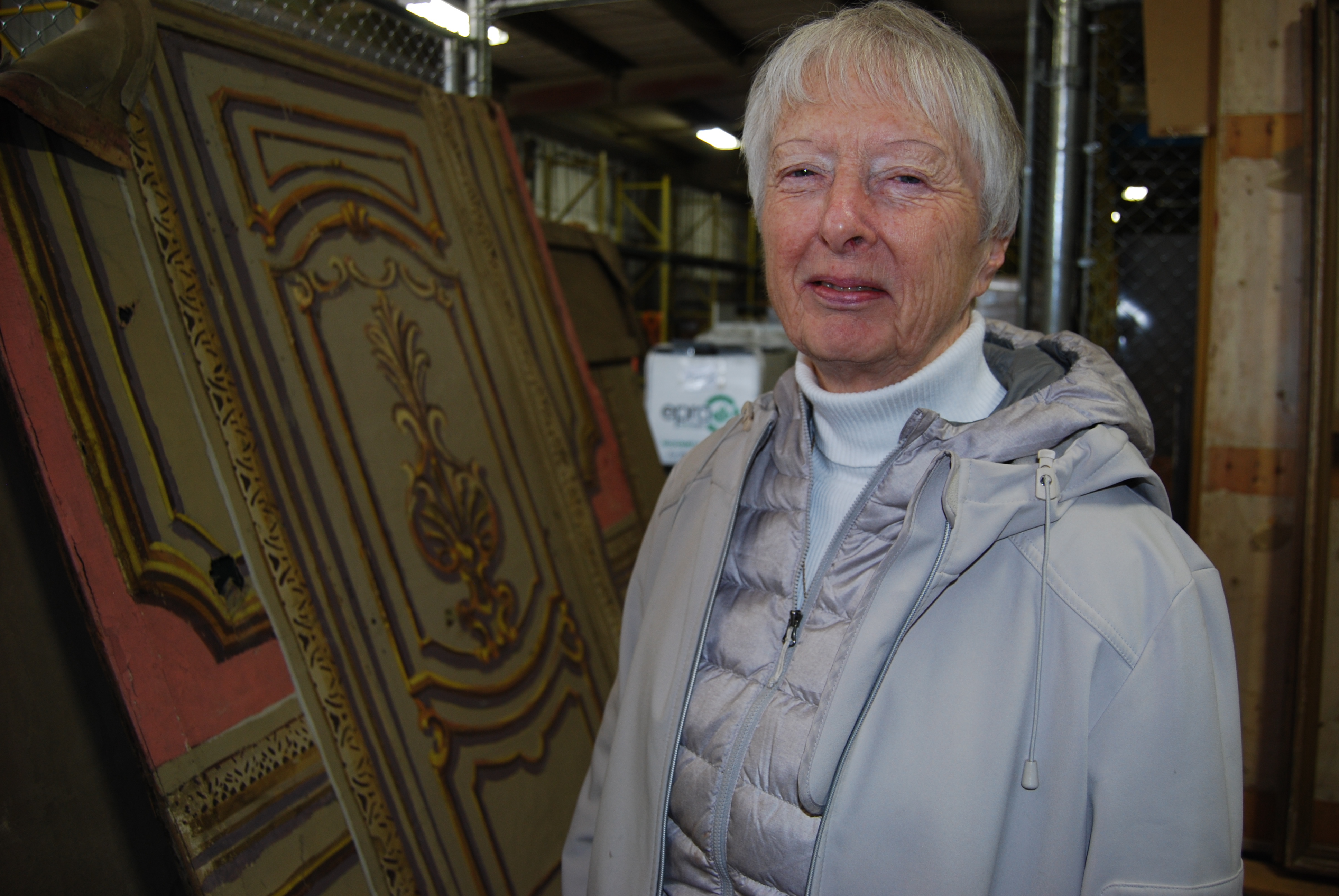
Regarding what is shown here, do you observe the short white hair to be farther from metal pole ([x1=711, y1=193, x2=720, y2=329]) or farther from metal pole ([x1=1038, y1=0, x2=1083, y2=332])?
metal pole ([x1=711, y1=193, x2=720, y2=329])

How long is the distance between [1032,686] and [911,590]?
0.14m

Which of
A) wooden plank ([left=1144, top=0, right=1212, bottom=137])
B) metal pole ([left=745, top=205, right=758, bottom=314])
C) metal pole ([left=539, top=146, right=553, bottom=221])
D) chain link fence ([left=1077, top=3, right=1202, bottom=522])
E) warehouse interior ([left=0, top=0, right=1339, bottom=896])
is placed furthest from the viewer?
metal pole ([left=745, top=205, right=758, bottom=314])

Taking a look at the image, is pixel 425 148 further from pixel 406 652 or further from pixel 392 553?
pixel 406 652

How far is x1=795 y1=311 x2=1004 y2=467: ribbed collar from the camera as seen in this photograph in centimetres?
104

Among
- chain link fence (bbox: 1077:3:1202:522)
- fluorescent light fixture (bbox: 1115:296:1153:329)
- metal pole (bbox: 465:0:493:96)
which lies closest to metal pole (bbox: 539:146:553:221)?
chain link fence (bbox: 1077:3:1202:522)

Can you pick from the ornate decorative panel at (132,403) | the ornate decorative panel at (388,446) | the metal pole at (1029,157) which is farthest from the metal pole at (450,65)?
the metal pole at (1029,157)

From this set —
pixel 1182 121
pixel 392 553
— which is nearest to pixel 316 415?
pixel 392 553

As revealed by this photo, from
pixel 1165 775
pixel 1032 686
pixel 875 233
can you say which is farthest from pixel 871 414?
pixel 1165 775

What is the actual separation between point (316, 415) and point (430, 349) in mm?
378

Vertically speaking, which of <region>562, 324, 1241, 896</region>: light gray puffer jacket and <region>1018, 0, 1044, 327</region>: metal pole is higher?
<region>1018, 0, 1044, 327</region>: metal pole

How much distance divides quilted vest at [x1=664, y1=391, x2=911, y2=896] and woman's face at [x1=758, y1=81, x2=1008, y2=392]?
0.47ft

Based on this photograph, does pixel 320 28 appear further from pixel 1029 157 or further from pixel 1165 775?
pixel 1165 775

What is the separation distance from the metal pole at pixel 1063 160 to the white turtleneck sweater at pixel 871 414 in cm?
158

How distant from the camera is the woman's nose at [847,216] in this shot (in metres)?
1.02
